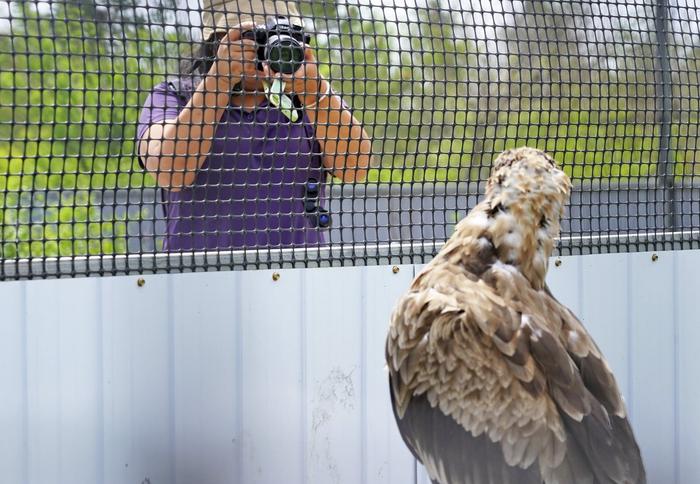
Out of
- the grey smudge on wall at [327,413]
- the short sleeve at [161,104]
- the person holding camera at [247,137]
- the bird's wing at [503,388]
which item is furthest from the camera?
the short sleeve at [161,104]

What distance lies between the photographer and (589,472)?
8.93ft

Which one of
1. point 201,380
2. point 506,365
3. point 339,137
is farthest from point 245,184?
point 506,365

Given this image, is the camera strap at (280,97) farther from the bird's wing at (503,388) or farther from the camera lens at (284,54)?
the bird's wing at (503,388)

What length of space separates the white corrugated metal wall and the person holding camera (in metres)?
0.29

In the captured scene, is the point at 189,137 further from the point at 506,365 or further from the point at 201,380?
the point at 506,365

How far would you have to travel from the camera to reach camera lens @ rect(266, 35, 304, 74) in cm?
344

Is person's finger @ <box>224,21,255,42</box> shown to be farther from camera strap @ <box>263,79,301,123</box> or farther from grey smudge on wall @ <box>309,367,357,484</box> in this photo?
grey smudge on wall @ <box>309,367,357,484</box>

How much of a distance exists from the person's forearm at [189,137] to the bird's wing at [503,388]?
99cm

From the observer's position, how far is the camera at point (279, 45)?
344 centimetres

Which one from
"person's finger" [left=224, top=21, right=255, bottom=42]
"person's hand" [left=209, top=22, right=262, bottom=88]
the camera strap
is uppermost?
"person's finger" [left=224, top=21, right=255, bottom=42]

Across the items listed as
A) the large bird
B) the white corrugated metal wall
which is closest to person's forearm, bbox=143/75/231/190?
the white corrugated metal wall

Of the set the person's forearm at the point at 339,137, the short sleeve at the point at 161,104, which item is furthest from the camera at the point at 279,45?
the short sleeve at the point at 161,104

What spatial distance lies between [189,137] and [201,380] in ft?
2.72

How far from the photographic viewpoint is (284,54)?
3.46m
